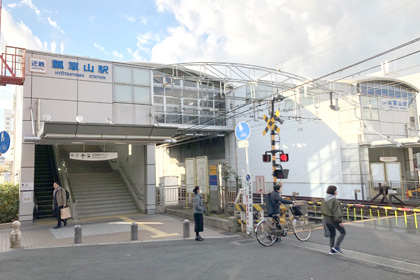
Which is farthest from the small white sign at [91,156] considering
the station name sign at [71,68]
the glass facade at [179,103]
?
the glass facade at [179,103]

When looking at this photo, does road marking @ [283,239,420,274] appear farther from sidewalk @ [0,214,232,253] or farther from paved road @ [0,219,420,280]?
sidewalk @ [0,214,232,253]

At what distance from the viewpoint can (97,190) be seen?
57.3ft

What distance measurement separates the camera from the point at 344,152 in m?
20.6

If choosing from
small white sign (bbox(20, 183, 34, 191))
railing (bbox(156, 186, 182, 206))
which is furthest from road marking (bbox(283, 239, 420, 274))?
small white sign (bbox(20, 183, 34, 191))

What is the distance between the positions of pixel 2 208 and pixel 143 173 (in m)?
6.66

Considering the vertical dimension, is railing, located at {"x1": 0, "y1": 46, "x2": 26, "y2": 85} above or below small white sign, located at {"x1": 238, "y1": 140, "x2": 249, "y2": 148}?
above

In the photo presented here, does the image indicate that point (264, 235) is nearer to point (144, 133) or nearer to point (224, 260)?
point (224, 260)

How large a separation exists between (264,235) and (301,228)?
129 cm

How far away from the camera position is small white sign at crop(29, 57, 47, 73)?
14102 millimetres

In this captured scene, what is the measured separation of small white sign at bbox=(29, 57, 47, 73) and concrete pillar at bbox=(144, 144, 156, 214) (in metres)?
6.34

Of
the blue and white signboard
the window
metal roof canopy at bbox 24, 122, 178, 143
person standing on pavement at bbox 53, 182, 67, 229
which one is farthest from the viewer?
the window

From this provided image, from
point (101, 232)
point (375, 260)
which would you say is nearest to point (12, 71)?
point (101, 232)

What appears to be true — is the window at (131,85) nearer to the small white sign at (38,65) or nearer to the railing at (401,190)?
the small white sign at (38,65)

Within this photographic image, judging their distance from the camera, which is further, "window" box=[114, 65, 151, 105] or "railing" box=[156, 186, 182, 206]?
"railing" box=[156, 186, 182, 206]
